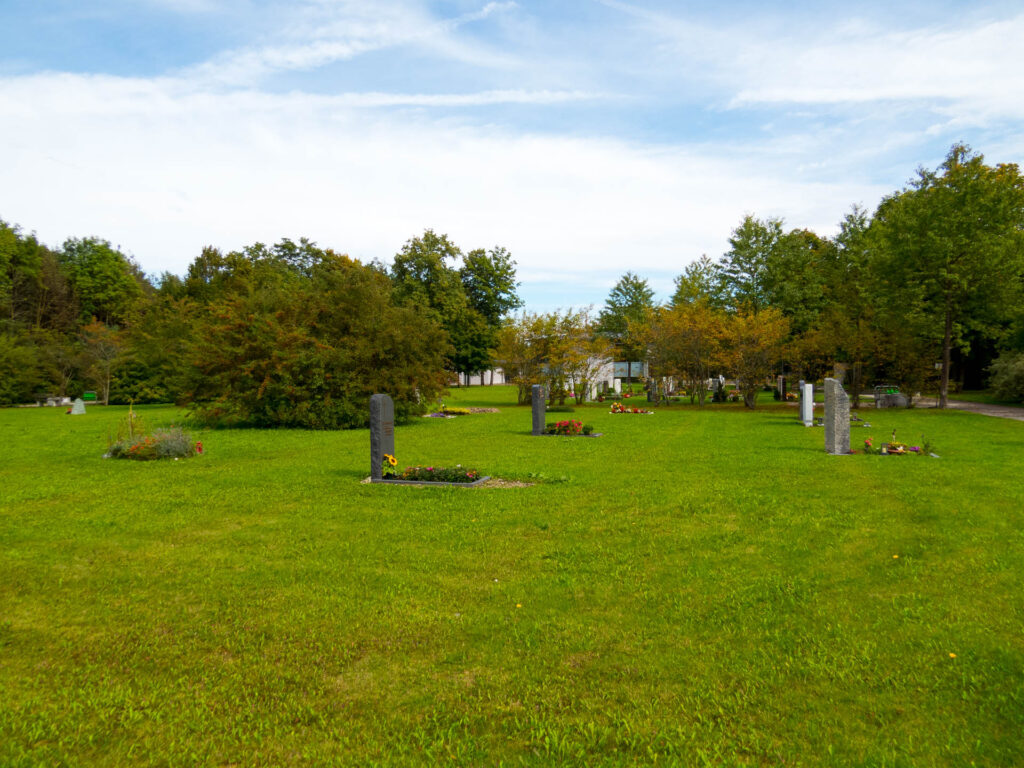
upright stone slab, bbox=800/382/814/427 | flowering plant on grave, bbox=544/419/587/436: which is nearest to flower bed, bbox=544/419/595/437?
flowering plant on grave, bbox=544/419/587/436

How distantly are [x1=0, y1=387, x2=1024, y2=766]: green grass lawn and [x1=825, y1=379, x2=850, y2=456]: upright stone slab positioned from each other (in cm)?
355

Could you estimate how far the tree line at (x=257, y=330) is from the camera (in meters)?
21.1

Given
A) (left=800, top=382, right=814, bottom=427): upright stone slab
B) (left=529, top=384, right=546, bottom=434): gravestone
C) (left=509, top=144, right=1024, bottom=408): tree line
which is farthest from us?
(left=509, top=144, right=1024, bottom=408): tree line

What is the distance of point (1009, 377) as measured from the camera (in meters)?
30.0

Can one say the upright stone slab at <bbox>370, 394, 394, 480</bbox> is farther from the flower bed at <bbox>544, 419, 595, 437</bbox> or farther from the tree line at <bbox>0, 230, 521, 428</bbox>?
the tree line at <bbox>0, 230, 521, 428</bbox>

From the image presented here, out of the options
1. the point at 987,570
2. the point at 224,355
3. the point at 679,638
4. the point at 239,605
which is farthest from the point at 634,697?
the point at 224,355

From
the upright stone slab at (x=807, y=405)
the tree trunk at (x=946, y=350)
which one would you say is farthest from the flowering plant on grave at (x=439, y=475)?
the tree trunk at (x=946, y=350)

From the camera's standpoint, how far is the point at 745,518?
25.0 ft

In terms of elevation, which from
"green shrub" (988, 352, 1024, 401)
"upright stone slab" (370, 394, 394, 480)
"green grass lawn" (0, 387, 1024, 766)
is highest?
"green shrub" (988, 352, 1024, 401)

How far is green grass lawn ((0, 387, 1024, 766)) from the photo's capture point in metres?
3.15

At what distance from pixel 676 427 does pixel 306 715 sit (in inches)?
707

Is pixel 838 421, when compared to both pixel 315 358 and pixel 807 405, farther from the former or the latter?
pixel 315 358

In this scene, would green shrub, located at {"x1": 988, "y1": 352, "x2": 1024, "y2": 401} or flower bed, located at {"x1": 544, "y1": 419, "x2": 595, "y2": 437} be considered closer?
flower bed, located at {"x1": 544, "y1": 419, "x2": 595, "y2": 437}

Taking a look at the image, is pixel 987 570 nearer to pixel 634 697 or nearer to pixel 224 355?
pixel 634 697
